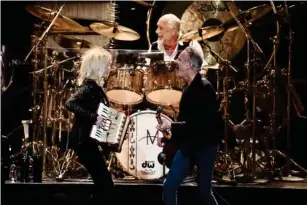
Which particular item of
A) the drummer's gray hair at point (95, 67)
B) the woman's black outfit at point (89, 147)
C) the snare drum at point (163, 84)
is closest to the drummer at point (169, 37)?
the snare drum at point (163, 84)

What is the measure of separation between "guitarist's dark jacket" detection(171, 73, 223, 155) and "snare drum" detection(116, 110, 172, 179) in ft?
5.04

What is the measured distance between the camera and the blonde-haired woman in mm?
5137

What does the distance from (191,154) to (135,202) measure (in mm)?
1599

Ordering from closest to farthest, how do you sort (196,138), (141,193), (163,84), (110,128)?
1. (196,138)
2. (110,128)
3. (141,193)
4. (163,84)

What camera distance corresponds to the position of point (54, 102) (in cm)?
747

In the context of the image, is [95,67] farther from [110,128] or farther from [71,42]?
[71,42]

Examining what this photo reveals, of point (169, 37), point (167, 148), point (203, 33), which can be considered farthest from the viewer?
point (203, 33)

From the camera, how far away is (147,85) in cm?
670

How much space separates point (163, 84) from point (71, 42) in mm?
1841

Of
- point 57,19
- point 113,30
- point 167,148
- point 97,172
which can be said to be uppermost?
point 57,19

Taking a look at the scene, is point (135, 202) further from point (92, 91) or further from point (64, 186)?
point (92, 91)

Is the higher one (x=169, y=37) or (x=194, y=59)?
(x=169, y=37)

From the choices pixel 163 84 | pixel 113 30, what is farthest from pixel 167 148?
pixel 113 30

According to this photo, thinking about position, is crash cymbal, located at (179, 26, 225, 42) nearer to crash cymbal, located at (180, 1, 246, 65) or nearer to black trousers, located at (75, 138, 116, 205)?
crash cymbal, located at (180, 1, 246, 65)
